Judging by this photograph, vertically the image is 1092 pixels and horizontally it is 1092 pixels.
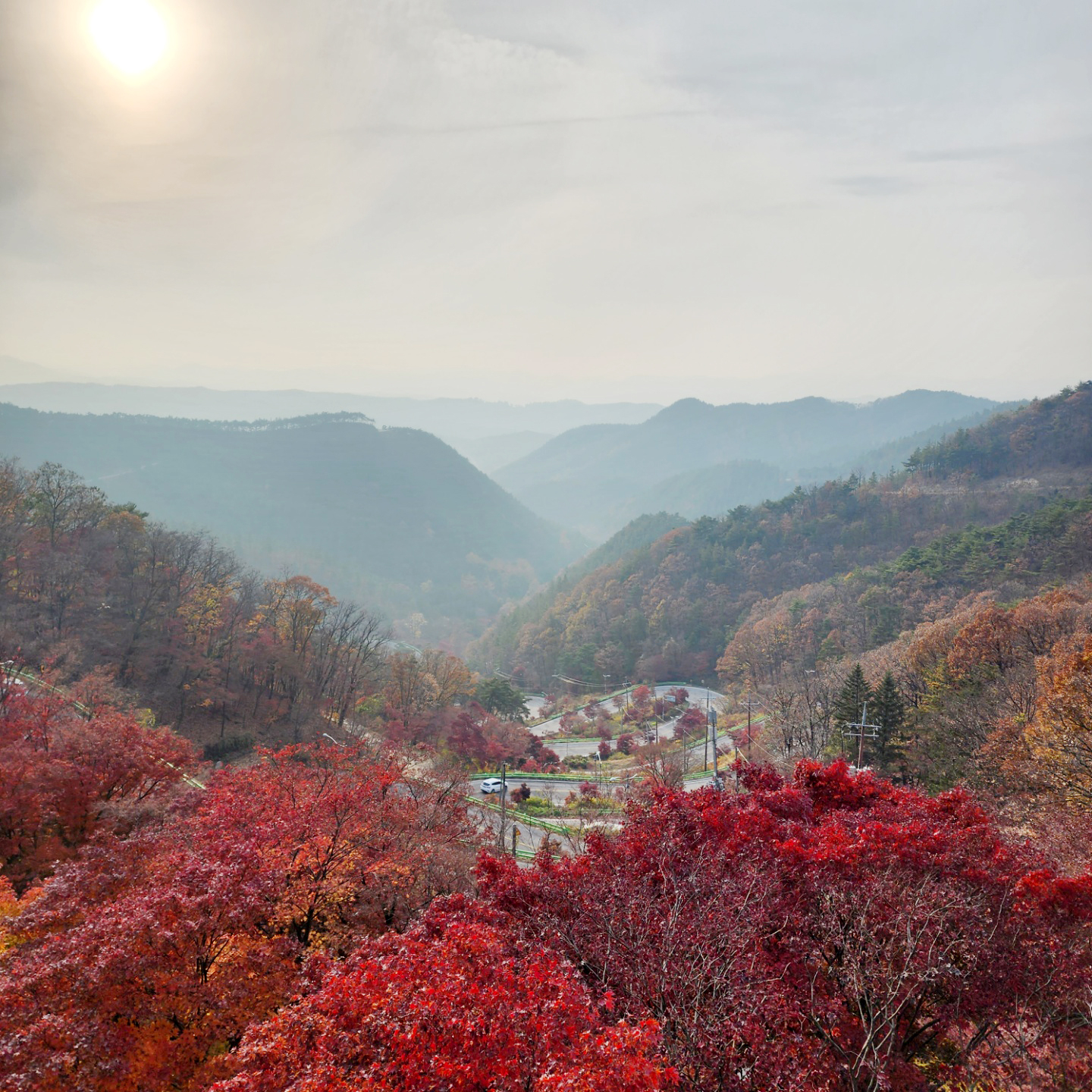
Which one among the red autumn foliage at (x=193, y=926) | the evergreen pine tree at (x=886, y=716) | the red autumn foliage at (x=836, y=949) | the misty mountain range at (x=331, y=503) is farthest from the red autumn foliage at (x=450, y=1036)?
the misty mountain range at (x=331, y=503)

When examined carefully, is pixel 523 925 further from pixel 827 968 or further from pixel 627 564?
pixel 627 564

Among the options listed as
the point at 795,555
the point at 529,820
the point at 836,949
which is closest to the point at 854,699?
the point at 529,820

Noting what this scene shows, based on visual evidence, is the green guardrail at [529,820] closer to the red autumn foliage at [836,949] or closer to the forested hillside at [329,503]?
the red autumn foliage at [836,949]

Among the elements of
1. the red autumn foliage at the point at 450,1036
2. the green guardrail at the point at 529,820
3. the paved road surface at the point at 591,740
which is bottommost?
the paved road surface at the point at 591,740

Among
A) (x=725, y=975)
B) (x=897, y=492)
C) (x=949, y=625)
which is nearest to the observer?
(x=725, y=975)

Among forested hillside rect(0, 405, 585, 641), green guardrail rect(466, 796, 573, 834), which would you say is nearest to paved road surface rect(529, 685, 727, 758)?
green guardrail rect(466, 796, 573, 834)

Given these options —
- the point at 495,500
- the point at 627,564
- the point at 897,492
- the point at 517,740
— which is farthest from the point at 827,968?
the point at 495,500

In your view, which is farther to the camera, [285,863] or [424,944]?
[285,863]

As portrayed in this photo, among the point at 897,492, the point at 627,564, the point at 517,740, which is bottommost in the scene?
the point at 517,740
